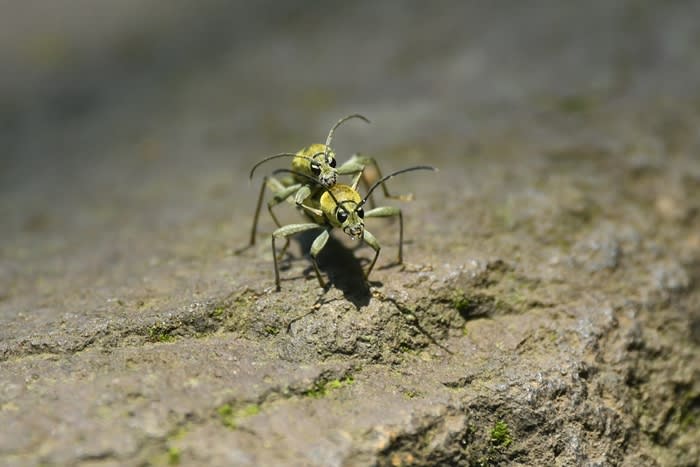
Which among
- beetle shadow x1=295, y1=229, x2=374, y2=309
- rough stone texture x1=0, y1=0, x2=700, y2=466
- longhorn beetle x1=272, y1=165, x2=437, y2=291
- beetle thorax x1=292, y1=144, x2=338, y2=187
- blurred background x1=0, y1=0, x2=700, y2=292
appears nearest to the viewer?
rough stone texture x1=0, y1=0, x2=700, y2=466

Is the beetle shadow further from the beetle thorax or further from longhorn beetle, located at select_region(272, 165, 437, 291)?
the beetle thorax

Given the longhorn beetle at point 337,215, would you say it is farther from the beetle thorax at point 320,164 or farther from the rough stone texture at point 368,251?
the rough stone texture at point 368,251

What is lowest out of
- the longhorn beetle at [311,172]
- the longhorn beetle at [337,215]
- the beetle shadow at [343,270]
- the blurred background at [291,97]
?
the beetle shadow at [343,270]

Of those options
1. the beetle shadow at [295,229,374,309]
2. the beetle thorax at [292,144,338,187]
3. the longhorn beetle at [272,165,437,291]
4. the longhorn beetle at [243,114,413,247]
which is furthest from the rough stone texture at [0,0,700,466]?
the beetle thorax at [292,144,338,187]

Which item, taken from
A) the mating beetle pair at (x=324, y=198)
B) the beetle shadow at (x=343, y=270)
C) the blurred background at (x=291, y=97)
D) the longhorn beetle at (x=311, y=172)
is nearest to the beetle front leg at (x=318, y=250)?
the mating beetle pair at (x=324, y=198)

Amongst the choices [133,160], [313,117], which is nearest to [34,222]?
[133,160]

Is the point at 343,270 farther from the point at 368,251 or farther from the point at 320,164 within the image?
the point at 320,164
